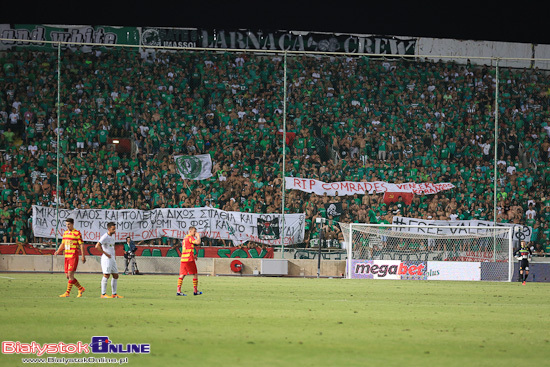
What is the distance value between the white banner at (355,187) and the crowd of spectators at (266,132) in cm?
32

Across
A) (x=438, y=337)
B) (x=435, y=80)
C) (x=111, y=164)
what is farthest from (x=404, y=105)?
(x=438, y=337)

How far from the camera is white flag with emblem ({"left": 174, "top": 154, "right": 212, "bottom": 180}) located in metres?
35.1

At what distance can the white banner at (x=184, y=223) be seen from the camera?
31812mm

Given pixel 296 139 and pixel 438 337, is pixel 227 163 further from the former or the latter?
pixel 438 337

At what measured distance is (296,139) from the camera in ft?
122

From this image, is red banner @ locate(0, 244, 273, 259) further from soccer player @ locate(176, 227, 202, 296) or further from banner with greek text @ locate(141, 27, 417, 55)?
banner with greek text @ locate(141, 27, 417, 55)

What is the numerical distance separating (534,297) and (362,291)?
15.1ft

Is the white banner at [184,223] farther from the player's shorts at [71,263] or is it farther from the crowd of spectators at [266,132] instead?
the player's shorts at [71,263]

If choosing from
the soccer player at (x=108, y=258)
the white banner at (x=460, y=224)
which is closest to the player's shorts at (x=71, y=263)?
the soccer player at (x=108, y=258)

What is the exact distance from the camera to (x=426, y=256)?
1232 inches

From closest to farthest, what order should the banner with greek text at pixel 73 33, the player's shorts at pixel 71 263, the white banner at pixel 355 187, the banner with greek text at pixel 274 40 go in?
the player's shorts at pixel 71 263 → the white banner at pixel 355 187 → the banner with greek text at pixel 73 33 → the banner with greek text at pixel 274 40

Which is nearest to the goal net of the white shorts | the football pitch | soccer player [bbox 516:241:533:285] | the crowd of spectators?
soccer player [bbox 516:241:533:285]

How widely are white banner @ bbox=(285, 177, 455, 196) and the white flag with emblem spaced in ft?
12.3

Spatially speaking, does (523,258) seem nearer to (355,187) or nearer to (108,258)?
(355,187)
